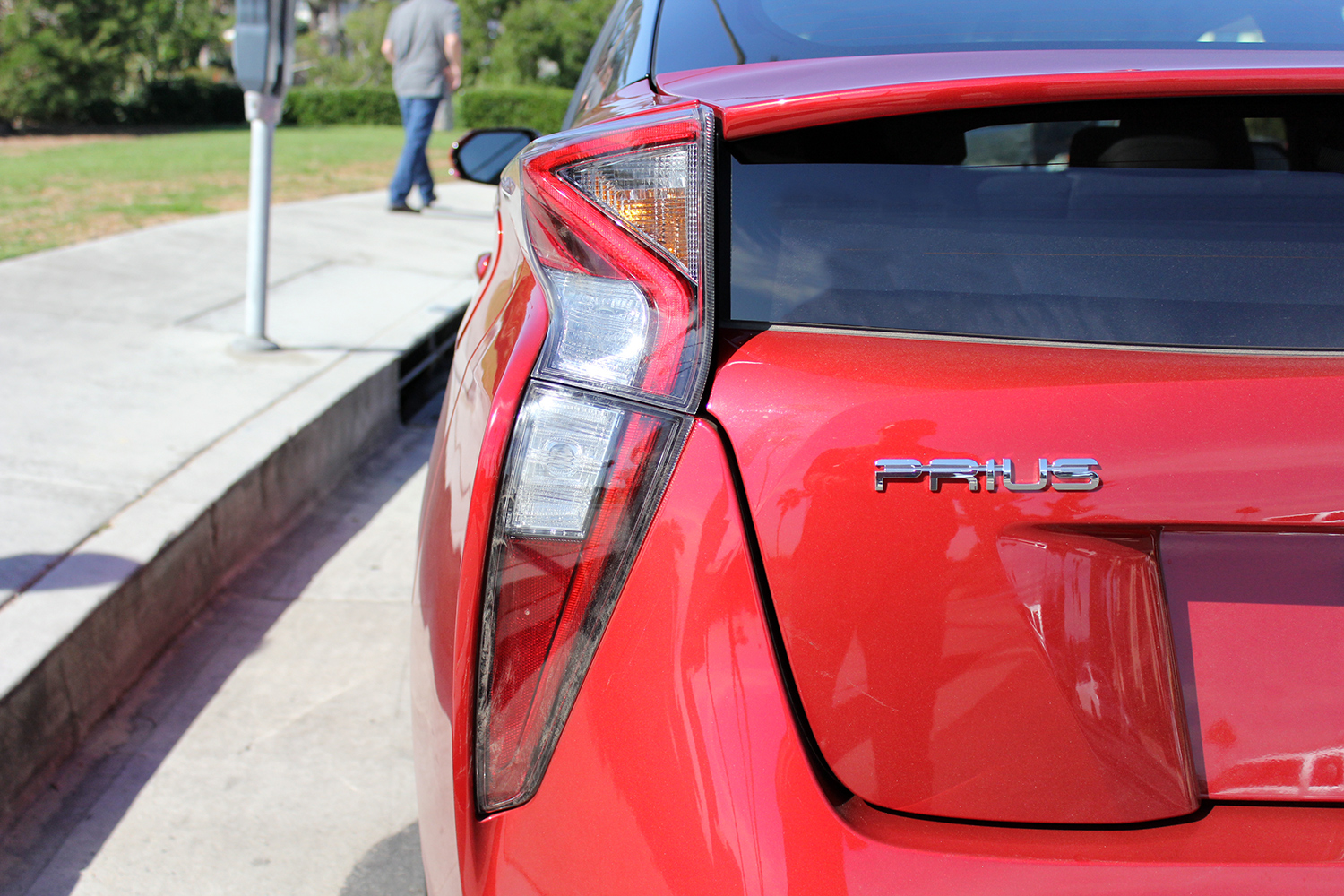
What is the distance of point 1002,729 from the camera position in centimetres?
112

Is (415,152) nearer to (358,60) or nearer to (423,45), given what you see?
(423,45)

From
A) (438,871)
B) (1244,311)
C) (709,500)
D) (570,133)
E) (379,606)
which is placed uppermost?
(570,133)

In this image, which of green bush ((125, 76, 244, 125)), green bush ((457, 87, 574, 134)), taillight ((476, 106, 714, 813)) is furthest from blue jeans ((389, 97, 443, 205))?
green bush ((125, 76, 244, 125))

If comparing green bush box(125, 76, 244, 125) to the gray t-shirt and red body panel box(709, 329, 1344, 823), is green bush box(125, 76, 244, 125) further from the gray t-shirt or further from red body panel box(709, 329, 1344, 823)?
red body panel box(709, 329, 1344, 823)

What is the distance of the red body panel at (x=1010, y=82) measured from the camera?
1.18 metres

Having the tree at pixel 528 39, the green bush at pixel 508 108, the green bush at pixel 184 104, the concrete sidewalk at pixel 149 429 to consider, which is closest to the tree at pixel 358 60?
the tree at pixel 528 39

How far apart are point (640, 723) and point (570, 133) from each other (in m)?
0.75

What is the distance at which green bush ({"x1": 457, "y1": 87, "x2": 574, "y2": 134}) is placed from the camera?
1078 inches

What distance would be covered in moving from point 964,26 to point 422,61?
30.0ft

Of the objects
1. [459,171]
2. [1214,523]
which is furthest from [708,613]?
[459,171]

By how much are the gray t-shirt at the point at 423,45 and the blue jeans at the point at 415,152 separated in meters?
0.09

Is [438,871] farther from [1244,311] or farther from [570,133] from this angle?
[1244,311]

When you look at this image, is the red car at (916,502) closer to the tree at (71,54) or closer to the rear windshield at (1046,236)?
the rear windshield at (1046,236)

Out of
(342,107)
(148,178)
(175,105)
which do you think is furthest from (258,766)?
(175,105)
